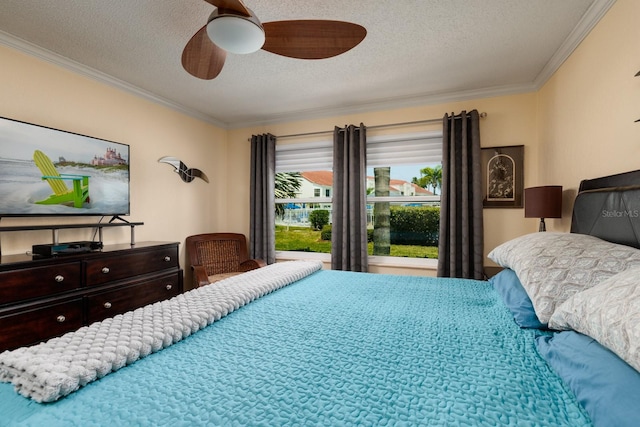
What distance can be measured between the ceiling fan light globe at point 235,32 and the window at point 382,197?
88.5 inches

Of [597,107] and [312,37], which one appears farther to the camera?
[597,107]

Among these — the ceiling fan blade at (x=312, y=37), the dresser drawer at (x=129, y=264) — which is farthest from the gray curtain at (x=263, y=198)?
the ceiling fan blade at (x=312, y=37)

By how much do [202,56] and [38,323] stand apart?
2056mm

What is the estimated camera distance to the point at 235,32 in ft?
5.00

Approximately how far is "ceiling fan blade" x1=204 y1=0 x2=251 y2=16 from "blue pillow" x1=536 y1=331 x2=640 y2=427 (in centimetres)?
184

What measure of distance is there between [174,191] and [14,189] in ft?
4.91

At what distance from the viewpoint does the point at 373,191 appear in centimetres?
376

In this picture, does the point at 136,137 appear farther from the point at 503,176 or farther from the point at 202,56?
the point at 503,176

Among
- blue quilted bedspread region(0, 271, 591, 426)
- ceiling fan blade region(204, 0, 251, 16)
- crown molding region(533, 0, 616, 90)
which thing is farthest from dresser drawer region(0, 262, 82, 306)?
crown molding region(533, 0, 616, 90)

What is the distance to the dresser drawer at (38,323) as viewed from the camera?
5.99 ft

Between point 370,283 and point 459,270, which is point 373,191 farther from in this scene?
point 370,283

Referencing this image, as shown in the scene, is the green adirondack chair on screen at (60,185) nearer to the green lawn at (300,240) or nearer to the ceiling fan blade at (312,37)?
the ceiling fan blade at (312,37)

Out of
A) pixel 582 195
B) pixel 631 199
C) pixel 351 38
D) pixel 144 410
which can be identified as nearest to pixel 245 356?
pixel 144 410

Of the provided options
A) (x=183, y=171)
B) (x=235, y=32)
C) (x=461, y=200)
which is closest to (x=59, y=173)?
(x=183, y=171)
